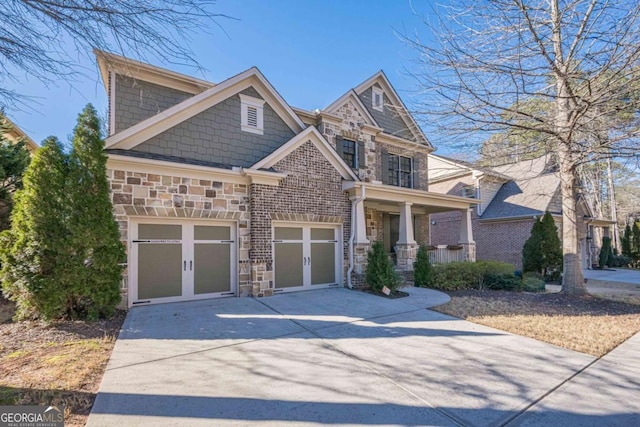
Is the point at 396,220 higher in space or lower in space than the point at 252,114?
lower

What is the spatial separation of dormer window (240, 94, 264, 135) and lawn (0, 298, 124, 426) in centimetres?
631

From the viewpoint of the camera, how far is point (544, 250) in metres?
13.9

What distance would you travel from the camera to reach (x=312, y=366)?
4.11m

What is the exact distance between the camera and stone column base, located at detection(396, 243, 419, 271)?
11.5 metres

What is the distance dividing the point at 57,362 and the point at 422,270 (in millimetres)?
9681

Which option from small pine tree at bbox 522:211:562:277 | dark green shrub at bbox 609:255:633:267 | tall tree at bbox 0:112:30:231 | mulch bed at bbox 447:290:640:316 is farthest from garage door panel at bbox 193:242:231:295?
dark green shrub at bbox 609:255:633:267


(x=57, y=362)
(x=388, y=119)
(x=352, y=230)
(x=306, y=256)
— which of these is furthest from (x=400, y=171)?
(x=57, y=362)

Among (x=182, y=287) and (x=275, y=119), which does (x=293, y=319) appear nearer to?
(x=182, y=287)

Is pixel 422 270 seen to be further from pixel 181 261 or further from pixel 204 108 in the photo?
pixel 204 108

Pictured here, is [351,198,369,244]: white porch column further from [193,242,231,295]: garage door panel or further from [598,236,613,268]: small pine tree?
[598,236,613,268]: small pine tree

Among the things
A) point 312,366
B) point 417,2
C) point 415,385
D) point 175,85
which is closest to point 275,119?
point 175,85

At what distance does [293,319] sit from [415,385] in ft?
10.6

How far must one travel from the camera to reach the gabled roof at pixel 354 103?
12.4 metres

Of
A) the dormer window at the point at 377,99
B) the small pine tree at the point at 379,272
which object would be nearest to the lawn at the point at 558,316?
the small pine tree at the point at 379,272
